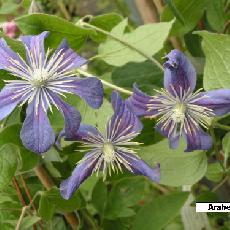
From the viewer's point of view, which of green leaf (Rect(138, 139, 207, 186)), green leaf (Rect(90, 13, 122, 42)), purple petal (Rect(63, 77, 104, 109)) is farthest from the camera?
green leaf (Rect(90, 13, 122, 42))

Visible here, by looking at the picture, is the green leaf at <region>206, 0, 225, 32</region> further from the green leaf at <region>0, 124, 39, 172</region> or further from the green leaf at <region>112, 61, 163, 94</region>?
the green leaf at <region>0, 124, 39, 172</region>

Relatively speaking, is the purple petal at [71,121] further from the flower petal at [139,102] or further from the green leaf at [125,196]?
the green leaf at [125,196]

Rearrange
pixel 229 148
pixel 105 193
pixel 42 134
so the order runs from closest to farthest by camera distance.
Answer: pixel 42 134
pixel 229 148
pixel 105 193

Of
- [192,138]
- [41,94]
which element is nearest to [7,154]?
[41,94]

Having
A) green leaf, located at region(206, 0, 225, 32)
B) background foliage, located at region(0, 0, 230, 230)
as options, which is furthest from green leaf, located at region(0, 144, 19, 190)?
green leaf, located at region(206, 0, 225, 32)

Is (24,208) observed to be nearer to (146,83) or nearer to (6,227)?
(6,227)
